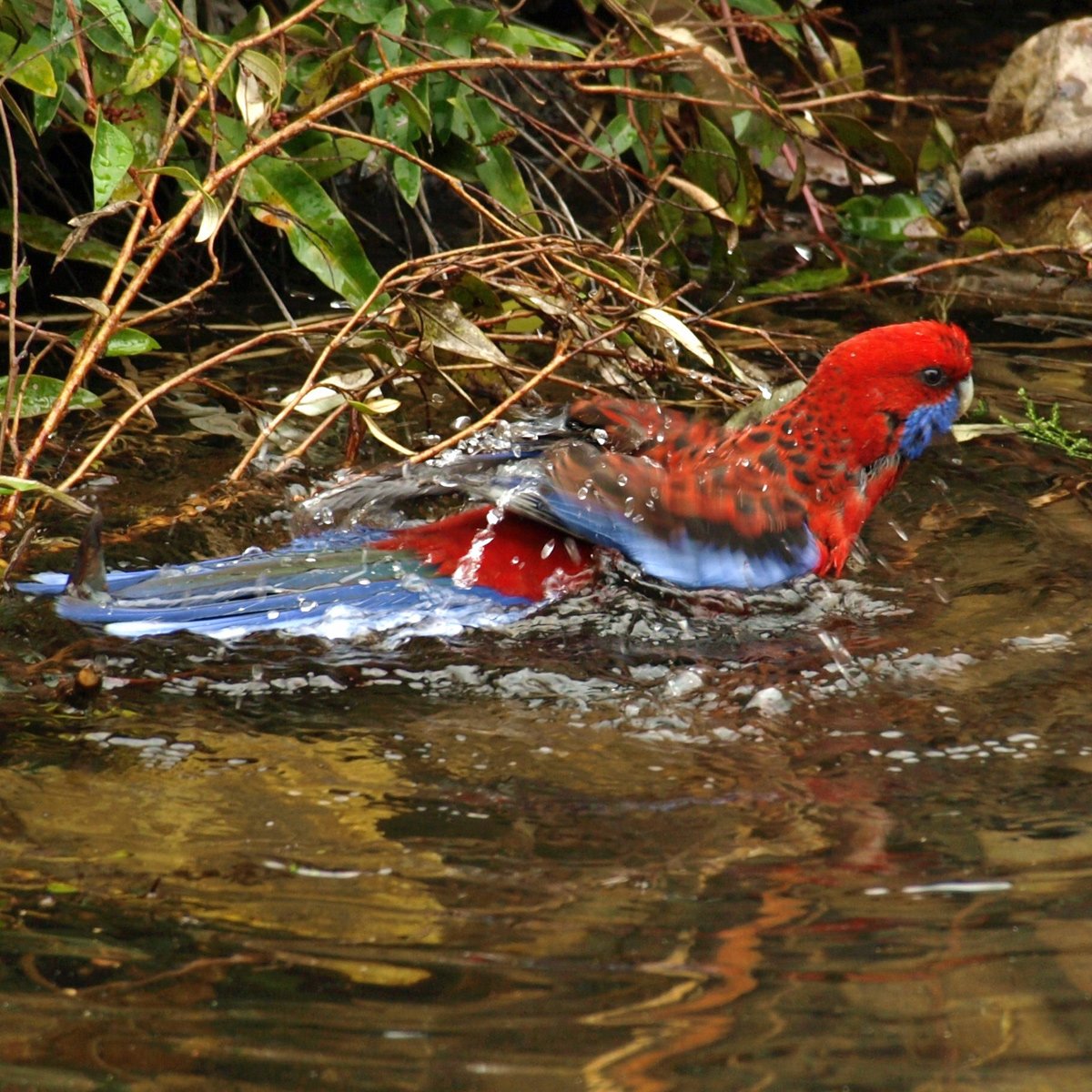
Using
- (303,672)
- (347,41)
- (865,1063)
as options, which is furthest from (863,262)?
(865,1063)

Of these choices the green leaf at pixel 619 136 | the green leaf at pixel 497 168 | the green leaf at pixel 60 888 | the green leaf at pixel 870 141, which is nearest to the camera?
the green leaf at pixel 60 888

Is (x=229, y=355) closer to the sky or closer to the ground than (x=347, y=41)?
closer to the ground

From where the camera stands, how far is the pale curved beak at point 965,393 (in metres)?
3.47

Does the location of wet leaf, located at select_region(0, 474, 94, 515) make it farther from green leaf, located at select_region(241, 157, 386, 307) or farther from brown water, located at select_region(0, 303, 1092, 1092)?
green leaf, located at select_region(241, 157, 386, 307)

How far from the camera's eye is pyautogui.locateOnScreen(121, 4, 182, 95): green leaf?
3.17 m

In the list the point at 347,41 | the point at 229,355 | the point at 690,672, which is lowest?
the point at 690,672

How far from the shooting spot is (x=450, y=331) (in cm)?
347

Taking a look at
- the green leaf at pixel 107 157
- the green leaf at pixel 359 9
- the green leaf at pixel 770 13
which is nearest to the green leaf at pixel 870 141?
the green leaf at pixel 770 13

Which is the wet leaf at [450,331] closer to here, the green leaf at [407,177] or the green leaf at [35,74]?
the green leaf at [407,177]

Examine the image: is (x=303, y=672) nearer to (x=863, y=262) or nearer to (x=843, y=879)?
(x=843, y=879)

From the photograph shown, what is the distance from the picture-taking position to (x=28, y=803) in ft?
7.84

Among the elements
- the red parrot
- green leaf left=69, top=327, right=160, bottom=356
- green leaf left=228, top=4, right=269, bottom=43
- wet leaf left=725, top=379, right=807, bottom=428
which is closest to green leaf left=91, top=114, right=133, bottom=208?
green leaf left=69, top=327, right=160, bottom=356

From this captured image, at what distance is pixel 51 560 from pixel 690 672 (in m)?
1.38

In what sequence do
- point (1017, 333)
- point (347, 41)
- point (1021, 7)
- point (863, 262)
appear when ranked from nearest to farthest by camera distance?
point (347, 41)
point (1017, 333)
point (863, 262)
point (1021, 7)
